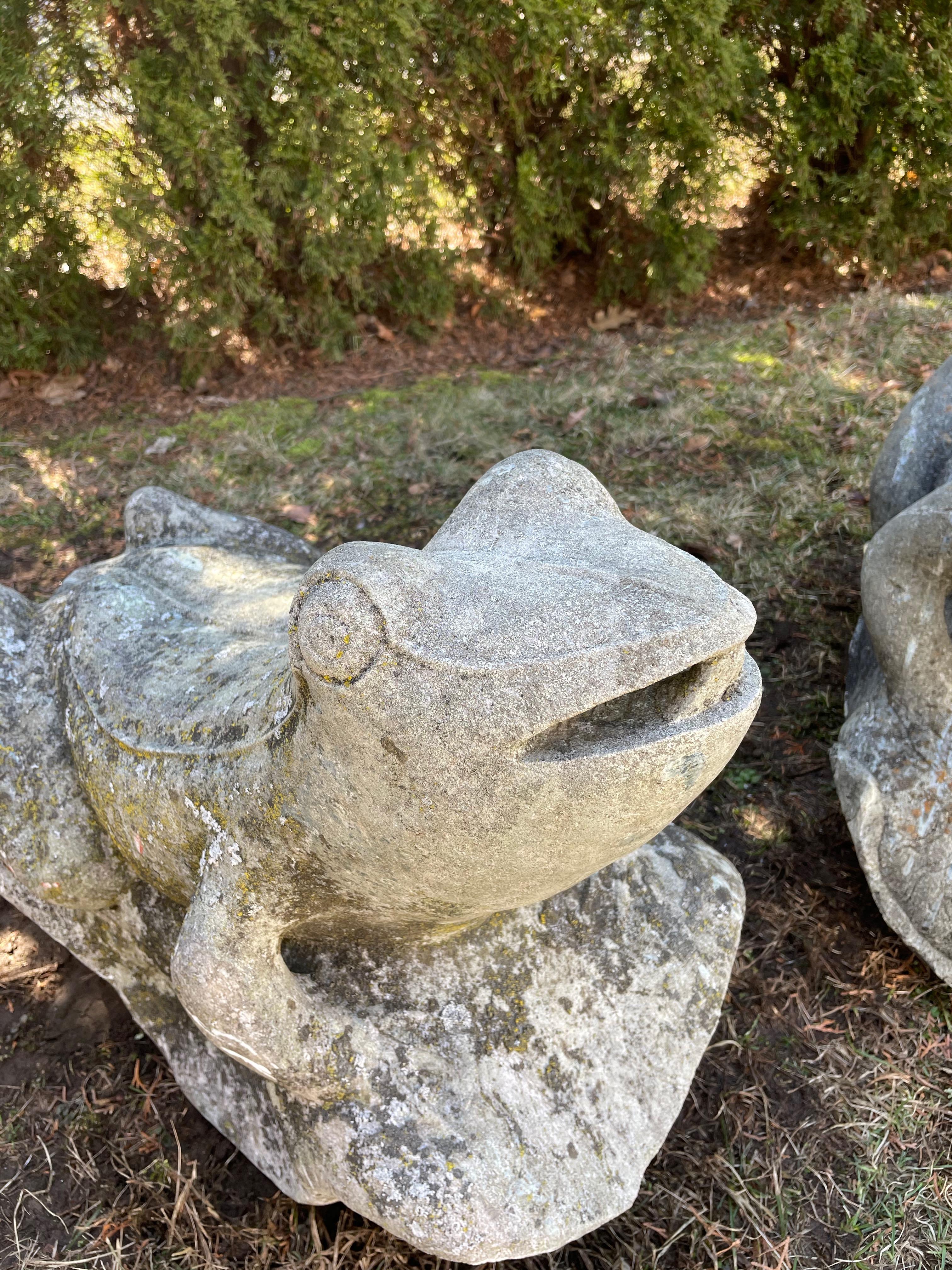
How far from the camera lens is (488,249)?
219 inches

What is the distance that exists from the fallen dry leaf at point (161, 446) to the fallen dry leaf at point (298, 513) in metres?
0.89

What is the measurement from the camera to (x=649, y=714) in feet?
4.73

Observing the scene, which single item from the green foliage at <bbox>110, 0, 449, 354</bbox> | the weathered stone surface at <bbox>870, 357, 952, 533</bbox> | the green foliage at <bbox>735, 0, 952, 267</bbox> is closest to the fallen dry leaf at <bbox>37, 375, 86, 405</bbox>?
the green foliage at <bbox>110, 0, 449, 354</bbox>

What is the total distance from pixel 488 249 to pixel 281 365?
1.36 m

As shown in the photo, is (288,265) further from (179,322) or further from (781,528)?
(781,528)

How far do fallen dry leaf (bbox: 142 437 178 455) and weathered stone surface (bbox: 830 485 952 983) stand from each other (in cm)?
332

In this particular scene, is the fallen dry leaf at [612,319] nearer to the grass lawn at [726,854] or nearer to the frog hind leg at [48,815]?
the grass lawn at [726,854]

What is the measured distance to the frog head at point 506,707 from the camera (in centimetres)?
134

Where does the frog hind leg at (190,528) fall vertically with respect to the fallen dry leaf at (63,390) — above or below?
above

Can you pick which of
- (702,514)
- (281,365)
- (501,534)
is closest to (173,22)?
(281,365)

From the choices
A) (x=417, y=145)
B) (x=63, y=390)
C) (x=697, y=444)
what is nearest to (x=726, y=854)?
(x=697, y=444)

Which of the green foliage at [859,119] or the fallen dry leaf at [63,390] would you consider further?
the fallen dry leaf at [63,390]

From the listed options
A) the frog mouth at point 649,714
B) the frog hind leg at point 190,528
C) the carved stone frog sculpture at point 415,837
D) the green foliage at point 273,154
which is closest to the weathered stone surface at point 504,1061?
the carved stone frog sculpture at point 415,837

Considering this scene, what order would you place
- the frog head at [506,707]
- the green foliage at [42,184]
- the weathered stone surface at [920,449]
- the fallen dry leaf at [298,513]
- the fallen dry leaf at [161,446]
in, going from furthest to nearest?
the fallen dry leaf at [161,446] < the green foliage at [42,184] < the fallen dry leaf at [298,513] < the weathered stone surface at [920,449] < the frog head at [506,707]
